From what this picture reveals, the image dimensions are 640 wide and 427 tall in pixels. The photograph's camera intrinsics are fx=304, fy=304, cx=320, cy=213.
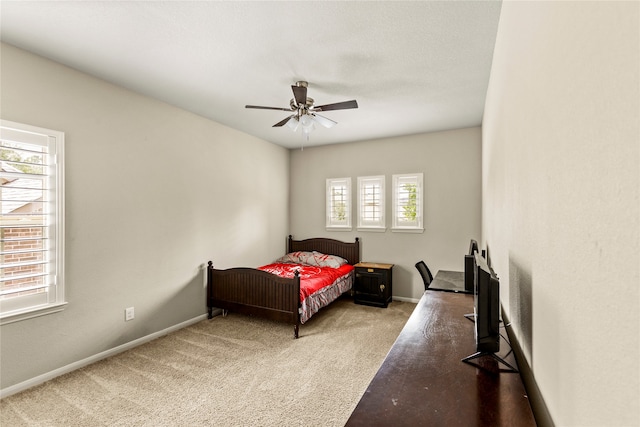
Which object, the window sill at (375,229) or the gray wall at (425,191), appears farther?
the window sill at (375,229)

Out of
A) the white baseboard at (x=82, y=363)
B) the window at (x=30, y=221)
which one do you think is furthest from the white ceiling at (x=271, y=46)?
the white baseboard at (x=82, y=363)

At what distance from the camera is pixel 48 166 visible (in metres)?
2.56

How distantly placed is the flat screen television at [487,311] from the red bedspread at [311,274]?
249cm

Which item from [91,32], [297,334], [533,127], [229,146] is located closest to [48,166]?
[91,32]

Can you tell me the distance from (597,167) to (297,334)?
3.33 metres

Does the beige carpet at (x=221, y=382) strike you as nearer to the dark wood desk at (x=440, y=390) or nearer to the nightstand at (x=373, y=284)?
the nightstand at (x=373, y=284)

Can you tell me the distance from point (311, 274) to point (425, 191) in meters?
2.18

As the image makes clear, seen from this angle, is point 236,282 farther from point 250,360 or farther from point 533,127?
point 533,127

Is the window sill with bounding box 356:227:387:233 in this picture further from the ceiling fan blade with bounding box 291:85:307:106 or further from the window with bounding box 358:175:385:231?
the ceiling fan blade with bounding box 291:85:307:106

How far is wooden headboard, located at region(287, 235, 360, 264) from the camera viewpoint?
5.16 meters

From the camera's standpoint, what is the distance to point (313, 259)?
5.01 metres

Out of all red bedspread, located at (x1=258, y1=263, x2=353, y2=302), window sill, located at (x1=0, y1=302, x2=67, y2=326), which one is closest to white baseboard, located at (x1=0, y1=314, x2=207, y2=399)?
window sill, located at (x1=0, y1=302, x2=67, y2=326)

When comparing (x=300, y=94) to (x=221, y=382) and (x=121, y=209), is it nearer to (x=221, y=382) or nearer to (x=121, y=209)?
(x=121, y=209)

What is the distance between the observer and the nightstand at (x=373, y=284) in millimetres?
4582
